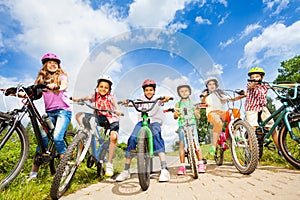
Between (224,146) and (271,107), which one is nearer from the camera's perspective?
(224,146)

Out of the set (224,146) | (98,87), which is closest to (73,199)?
(98,87)

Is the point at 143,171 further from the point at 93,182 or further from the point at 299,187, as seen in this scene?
the point at 299,187

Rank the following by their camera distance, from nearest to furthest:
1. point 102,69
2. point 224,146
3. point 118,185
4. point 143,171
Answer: point 143,171
point 118,185
point 102,69
point 224,146

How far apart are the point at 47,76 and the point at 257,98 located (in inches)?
164

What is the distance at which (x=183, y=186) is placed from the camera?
2.87 meters

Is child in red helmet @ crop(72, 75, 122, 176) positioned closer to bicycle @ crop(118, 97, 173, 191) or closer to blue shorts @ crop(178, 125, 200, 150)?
bicycle @ crop(118, 97, 173, 191)

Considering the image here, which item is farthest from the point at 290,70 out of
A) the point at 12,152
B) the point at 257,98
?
the point at 12,152

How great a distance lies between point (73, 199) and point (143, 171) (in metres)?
0.87

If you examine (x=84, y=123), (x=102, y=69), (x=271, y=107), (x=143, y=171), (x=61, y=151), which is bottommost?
(x=143, y=171)

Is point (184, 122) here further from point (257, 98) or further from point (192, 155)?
point (257, 98)

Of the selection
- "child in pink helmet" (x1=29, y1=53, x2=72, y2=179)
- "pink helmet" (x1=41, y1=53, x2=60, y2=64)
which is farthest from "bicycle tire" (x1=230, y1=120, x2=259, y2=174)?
"pink helmet" (x1=41, y1=53, x2=60, y2=64)

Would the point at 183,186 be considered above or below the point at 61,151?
below

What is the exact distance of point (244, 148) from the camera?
3672 millimetres

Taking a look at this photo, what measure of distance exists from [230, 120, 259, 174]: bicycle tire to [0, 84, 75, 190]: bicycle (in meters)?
3.04
